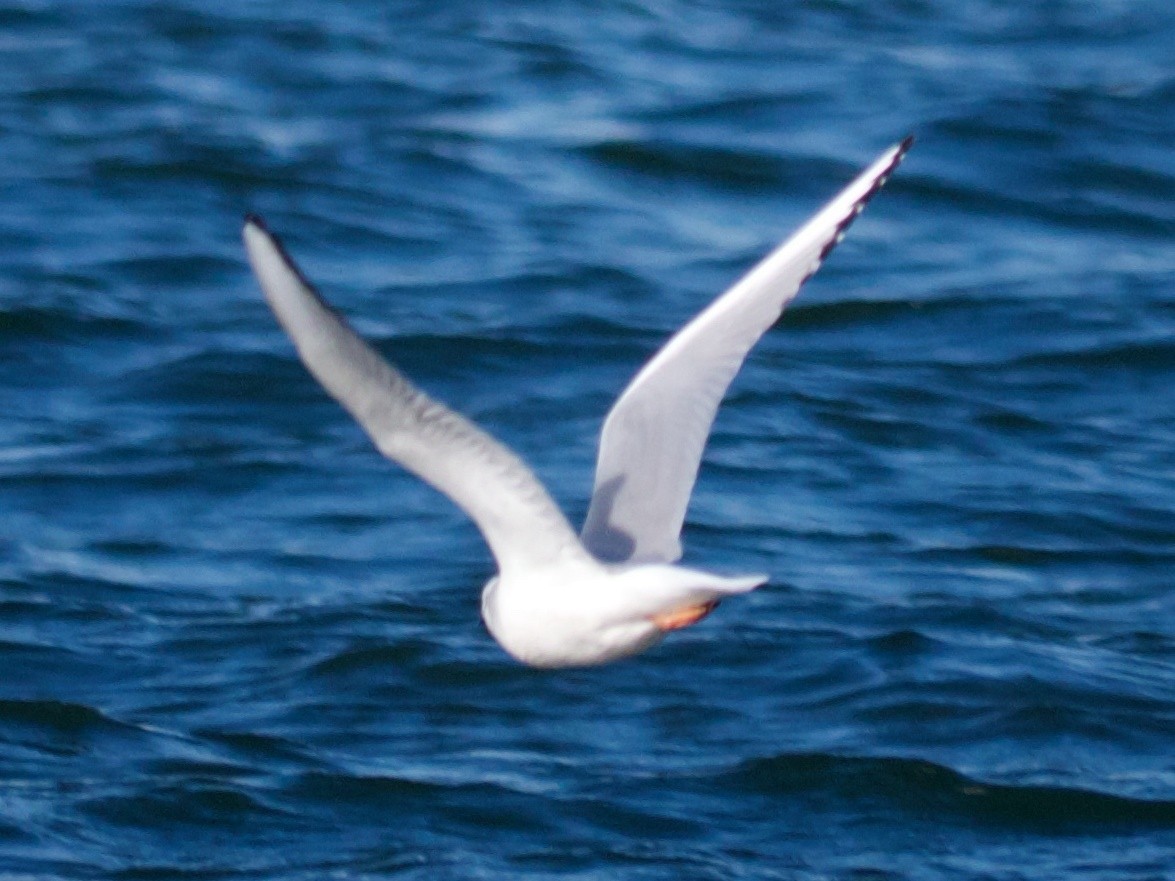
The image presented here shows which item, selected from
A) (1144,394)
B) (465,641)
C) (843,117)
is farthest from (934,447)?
(843,117)

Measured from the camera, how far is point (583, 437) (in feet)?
31.5

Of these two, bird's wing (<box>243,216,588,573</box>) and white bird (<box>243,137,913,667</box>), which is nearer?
bird's wing (<box>243,216,588,573</box>)

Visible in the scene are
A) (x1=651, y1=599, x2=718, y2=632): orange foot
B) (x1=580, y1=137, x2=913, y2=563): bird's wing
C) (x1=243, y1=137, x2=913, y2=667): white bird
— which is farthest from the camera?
(x1=580, y1=137, x2=913, y2=563): bird's wing

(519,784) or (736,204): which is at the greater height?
(736,204)

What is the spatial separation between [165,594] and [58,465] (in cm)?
137

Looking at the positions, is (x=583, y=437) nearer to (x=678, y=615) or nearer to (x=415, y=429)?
(x=678, y=615)

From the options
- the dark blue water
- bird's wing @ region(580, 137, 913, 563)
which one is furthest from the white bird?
the dark blue water

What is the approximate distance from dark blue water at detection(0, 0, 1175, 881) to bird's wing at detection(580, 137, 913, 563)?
1117 mm

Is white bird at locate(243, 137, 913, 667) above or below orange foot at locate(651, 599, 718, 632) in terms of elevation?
above

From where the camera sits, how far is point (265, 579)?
8297 millimetres

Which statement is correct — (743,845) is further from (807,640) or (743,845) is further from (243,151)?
(243,151)

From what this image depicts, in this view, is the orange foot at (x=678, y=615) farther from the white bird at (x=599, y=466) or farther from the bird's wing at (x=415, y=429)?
the bird's wing at (x=415, y=429)

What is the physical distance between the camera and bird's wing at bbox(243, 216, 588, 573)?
4.25 m

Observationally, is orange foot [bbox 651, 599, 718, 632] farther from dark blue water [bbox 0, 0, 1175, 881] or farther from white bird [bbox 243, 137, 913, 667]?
dark blue water [bbox 0, 0, 1175, 881]
